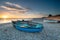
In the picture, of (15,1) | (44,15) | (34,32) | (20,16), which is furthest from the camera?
(44,15)

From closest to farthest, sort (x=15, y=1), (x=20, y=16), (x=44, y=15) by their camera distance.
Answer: (x=15, y=1), (x=20, y=16), (x=44, y=15)

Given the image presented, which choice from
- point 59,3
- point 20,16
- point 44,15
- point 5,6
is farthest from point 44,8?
point 5,6

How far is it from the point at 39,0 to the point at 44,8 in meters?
0.71

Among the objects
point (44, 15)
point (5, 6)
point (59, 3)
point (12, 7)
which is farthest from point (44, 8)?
point (5, 6)

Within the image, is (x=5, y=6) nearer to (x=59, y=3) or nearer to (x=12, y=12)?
(x=12, y=12)

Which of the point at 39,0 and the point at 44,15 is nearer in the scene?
the point at 39,0

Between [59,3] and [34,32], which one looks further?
[59,3]

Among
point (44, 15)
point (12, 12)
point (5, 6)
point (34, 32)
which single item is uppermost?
point (5, 6)

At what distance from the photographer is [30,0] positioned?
→ 632 centimetres

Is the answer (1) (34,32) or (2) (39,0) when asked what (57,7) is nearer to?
(2) (39,0)

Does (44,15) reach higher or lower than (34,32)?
higher

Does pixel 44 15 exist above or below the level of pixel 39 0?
below

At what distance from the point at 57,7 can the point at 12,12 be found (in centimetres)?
327

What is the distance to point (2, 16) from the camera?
650cm
